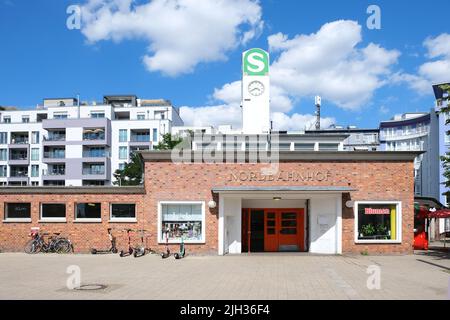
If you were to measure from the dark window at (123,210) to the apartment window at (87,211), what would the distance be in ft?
2.02

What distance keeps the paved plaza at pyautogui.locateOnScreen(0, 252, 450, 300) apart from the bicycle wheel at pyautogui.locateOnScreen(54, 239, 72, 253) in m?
0.76

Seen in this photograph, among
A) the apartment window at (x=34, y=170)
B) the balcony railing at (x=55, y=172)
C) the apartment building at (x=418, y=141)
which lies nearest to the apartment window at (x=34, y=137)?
the apartment window at (x=34, y=170)

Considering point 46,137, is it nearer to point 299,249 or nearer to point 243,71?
point 243,71

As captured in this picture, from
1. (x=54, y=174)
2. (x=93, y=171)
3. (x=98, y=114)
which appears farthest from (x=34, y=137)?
(x=93, y=171)

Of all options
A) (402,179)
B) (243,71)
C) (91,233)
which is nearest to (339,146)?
(243,71)

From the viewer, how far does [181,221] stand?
20734 mm

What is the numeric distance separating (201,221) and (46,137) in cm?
5745

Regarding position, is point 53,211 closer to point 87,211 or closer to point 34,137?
point 87,211

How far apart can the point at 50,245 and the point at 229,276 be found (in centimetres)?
1031

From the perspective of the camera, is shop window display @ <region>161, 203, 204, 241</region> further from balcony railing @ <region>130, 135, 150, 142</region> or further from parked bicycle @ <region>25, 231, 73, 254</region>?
balcony railing @ <region>130, 135, 150, 142</region>

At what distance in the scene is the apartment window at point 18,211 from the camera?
71.3 ft

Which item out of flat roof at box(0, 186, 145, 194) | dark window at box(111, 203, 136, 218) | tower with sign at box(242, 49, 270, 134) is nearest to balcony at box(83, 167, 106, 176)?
tower with sign at box(242, 49, 270, 134)

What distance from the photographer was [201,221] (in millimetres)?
20625

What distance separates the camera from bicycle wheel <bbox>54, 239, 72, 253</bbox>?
20953mm
